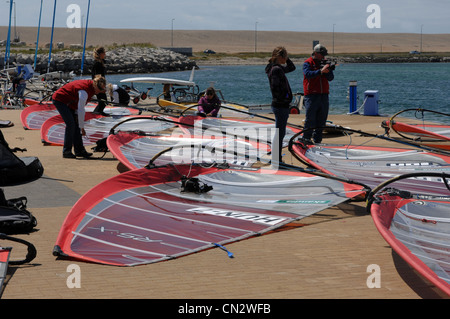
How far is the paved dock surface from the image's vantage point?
488 centimetres

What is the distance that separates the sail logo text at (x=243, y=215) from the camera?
6.82 meters

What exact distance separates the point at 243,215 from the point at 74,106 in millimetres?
5268

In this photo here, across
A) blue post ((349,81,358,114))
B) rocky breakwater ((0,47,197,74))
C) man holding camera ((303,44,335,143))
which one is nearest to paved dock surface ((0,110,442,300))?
man holding camera ((303,44,335,143))

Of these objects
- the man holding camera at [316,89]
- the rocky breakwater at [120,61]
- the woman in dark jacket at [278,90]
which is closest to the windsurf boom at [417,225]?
the woman in dark jacket at [278,90]

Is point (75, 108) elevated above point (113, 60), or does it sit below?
below

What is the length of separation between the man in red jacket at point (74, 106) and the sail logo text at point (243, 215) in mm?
4046

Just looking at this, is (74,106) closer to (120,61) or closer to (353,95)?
(353,95)

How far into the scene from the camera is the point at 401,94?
54.3m

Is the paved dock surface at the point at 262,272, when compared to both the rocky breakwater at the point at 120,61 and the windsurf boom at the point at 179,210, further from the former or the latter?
the rocky breakwater at the point at 120,61

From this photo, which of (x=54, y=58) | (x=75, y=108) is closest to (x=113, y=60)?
(x=54, y=58)

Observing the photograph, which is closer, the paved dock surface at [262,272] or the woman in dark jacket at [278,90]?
the paved dock surface at [262,272]

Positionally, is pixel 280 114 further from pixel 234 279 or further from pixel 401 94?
pixel 401 94
